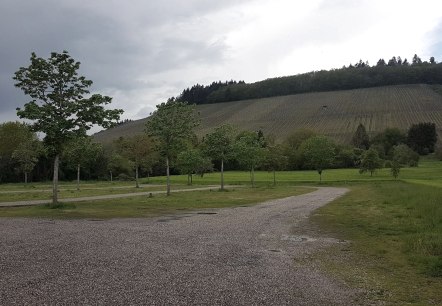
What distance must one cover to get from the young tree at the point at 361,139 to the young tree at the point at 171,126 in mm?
101871

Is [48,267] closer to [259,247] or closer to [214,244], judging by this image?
[214,244]

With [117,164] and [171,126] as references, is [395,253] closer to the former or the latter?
[171,126]

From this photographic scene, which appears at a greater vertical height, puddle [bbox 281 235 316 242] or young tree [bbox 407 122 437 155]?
young tree [bbox 407 122 437 155]

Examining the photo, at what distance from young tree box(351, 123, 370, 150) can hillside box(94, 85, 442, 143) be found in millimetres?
2776

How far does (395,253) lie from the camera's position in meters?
13.3

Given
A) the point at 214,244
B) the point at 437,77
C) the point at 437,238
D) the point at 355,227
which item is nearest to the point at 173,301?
the point at 214,244

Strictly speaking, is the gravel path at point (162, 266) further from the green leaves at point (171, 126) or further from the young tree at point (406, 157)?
the young tree at point (406, 157)

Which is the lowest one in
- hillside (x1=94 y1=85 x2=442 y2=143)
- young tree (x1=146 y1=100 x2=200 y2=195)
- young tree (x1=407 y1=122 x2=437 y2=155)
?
young tree (x1=146 y1=100 x2=200 y2=195)

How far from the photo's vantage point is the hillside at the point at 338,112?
5729 inches

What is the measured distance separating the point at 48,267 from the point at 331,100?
180m

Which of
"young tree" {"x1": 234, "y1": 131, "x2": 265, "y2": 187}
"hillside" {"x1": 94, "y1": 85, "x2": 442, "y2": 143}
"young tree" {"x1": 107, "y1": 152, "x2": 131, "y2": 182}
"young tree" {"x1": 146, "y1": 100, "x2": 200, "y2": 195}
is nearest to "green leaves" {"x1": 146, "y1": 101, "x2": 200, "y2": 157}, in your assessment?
"young tree" {"x1": 146, "y1": 100, "x2": 200, "y2": 195}

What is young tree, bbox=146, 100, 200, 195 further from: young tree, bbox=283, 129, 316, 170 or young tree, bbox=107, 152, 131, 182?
young tree, bbox=283, 129, 316, 170

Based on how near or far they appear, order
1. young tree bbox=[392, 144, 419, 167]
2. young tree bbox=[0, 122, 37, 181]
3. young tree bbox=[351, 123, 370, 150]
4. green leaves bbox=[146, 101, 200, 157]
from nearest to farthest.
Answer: green leaves bbox=[146, 101, 200, 157]
young tree bbox=[0, 122, 37, 181]
young tree bbox=[392, 144, 419, 167]
young tree bbox=[351, 123, 370, 150]

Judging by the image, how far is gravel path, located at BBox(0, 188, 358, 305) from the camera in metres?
8.34
